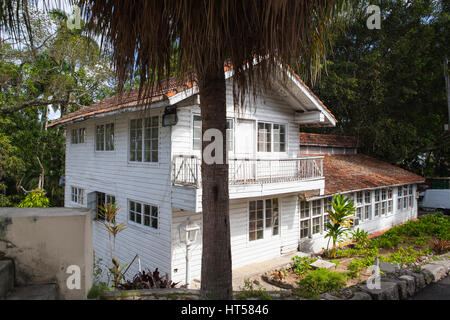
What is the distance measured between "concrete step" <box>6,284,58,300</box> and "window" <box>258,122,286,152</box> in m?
8.76

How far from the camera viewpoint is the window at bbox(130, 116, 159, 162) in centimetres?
943

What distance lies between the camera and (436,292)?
202 inches

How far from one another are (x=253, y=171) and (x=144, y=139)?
360 centimetres

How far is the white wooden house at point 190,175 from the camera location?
871 centimetres

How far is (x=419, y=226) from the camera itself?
13633 millimetres

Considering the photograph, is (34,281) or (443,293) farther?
(443,293)

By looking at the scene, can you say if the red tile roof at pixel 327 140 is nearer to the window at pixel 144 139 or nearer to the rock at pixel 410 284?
the window at pixel 144 139

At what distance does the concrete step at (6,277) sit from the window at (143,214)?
21.0 ft

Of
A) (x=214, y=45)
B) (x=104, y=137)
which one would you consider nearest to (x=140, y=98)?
(x=214, y=45)

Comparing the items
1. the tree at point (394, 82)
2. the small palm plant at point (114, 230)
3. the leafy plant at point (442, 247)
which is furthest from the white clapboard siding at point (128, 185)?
the tree at point (394, 82)

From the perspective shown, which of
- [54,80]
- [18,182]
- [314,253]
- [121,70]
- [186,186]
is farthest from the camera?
[18,182]
